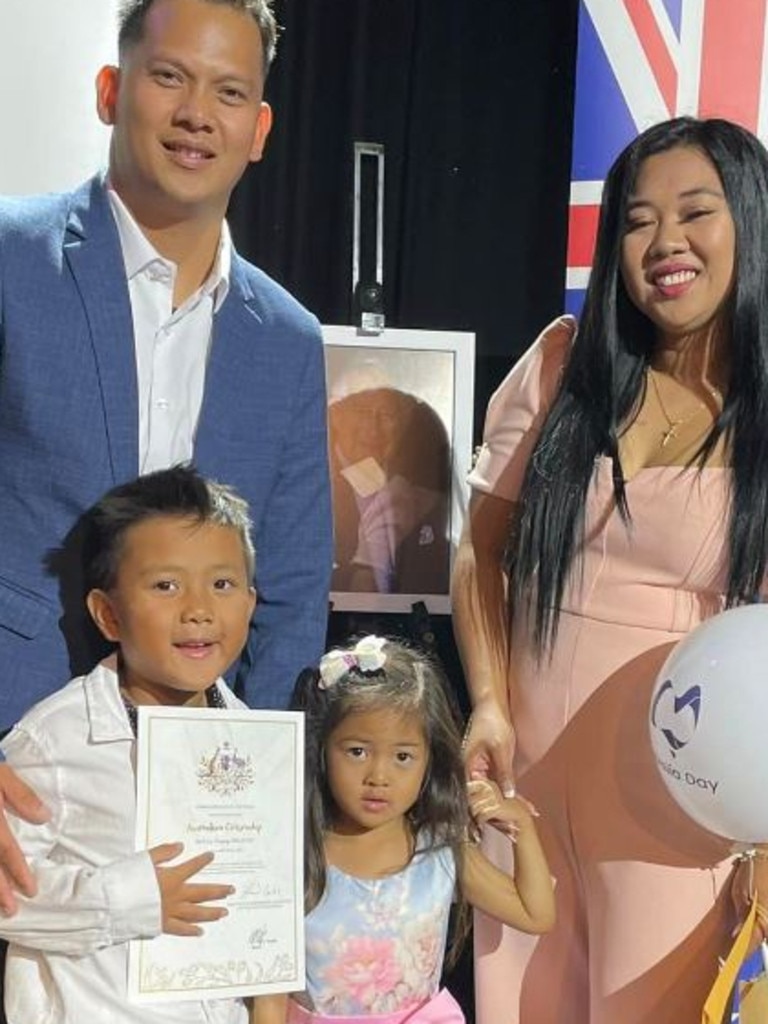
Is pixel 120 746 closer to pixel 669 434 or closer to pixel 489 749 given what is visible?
pixel 489 749

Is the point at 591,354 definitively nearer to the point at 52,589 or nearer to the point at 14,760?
the point at 52,589

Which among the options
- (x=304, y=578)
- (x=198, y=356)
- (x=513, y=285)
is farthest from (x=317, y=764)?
(x=513, y=285)

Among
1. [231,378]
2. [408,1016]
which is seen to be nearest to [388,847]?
[408,1016]

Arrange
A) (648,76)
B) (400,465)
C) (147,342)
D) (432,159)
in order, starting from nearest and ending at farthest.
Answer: (147,342)
(648,76)
(400,465)
(432,159)

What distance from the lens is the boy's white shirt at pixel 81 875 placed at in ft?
6.03

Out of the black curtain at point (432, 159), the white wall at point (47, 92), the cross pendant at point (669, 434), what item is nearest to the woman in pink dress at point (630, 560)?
the cross pendant at point (669, 434)

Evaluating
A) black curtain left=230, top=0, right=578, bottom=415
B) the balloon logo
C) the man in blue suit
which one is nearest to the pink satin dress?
the balloon logo

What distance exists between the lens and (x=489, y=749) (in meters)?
2.36

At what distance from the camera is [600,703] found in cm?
233

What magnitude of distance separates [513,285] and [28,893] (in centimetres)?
246

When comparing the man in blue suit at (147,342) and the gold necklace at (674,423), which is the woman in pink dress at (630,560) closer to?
the gold necklace at (674,423)

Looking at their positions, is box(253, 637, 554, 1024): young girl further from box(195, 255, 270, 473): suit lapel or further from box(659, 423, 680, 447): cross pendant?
box(659, 423, 680, 447): cross pendant

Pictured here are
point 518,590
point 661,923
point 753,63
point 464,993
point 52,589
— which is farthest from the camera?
point 464,993

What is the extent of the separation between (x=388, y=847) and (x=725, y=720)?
552 mm
